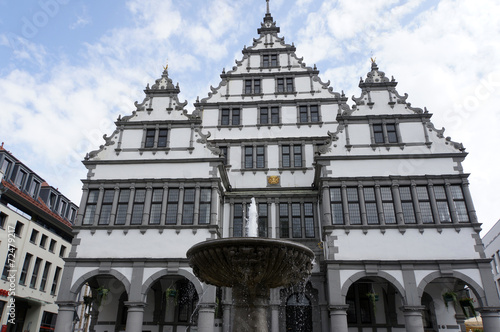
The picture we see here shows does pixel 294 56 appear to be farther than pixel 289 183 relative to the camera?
Yes

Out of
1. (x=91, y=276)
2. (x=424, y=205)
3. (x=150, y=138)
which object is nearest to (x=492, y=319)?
(x=424, y=205)

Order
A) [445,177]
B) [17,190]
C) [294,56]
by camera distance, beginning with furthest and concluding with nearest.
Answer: [17,190], [294,56], [445,177]

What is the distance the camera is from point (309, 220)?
22609mm

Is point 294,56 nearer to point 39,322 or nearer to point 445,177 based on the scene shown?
point 445,177

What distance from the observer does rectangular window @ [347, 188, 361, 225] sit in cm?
2009

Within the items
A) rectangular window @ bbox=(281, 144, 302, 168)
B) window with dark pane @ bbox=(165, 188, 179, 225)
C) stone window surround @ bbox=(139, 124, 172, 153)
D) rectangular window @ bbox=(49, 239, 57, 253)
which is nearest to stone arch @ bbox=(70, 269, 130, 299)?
window with dark pane @ bbox=(165, 188, 179, 225)

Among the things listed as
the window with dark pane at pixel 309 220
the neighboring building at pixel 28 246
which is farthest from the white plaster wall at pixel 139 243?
the neighboring building at pixel 28 246

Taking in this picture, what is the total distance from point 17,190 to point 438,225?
31.0 m

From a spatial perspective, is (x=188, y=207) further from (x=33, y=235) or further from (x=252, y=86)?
(x=33, y=235)

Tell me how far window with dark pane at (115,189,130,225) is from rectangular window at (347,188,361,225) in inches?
468

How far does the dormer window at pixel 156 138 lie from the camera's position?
23.4m

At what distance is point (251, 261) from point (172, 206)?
12.1 metres

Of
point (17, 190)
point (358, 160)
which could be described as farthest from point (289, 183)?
point (17, 190)

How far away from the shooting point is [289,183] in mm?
23781
